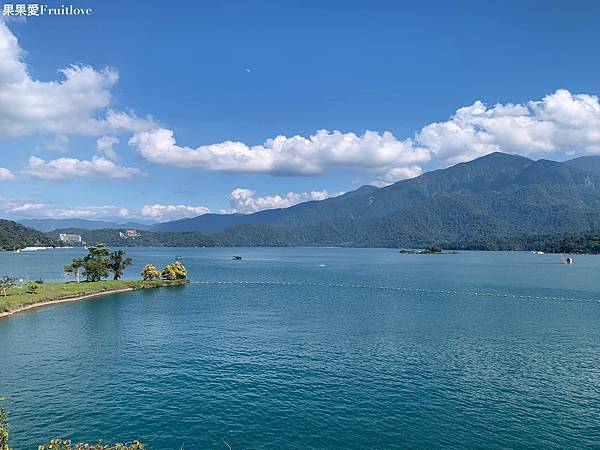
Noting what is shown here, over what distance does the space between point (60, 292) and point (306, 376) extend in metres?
99.8

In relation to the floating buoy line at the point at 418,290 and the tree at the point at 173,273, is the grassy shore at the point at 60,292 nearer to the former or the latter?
the tree at the point at 173,273

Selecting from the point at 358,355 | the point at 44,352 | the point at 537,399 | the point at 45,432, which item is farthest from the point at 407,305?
the point at 45,432

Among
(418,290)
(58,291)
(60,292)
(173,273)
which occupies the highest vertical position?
(173,273)

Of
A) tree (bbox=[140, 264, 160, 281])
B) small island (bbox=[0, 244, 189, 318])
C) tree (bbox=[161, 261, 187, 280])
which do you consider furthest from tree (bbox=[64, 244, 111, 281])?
tree (bbox=[161, 261, 187, 280])

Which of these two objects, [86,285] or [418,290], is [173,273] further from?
[418,290]

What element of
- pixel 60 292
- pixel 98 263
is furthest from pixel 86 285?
pixel 98 263

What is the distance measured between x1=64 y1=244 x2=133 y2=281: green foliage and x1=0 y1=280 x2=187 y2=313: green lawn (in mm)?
8984

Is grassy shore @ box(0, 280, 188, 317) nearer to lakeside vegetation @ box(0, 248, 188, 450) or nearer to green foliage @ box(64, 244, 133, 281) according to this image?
lakeside vegetation @ box(0, 248, 188, 450)

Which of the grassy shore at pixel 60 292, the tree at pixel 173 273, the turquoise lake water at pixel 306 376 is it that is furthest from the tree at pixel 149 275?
the turquoise lake water at pixel 306 376

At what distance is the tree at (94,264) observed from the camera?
15188cm

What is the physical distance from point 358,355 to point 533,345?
30803mm

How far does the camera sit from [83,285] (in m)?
141

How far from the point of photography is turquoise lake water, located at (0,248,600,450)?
4128cm

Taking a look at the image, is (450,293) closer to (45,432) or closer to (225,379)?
(225,379)
